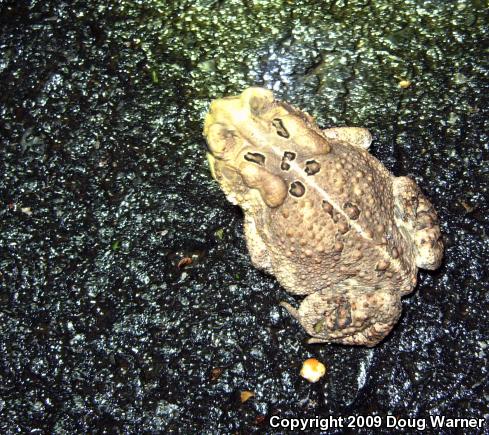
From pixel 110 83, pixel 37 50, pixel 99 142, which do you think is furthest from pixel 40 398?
pixel 37 50

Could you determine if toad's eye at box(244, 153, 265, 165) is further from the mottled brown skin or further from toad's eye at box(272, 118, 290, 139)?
toad's eye at box(272, 118, 290, 139)

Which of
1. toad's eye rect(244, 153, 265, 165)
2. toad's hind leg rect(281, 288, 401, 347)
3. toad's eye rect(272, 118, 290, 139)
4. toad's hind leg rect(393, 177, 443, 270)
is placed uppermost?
toad's eye rect(272, 118, 290, 139)

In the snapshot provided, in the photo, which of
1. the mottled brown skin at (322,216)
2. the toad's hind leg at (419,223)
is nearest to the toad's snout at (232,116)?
the mottled brown skin at (322,216)

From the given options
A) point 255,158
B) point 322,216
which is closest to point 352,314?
point 322,216

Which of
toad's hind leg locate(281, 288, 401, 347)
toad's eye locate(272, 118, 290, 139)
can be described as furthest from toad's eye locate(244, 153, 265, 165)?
toad's hind leg locate(281, 288, 401, 347)

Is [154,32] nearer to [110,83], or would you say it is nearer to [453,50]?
[110,83]

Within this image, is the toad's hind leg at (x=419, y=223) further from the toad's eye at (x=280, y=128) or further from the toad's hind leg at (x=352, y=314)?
the toad's eye at (x=280, y=128)
